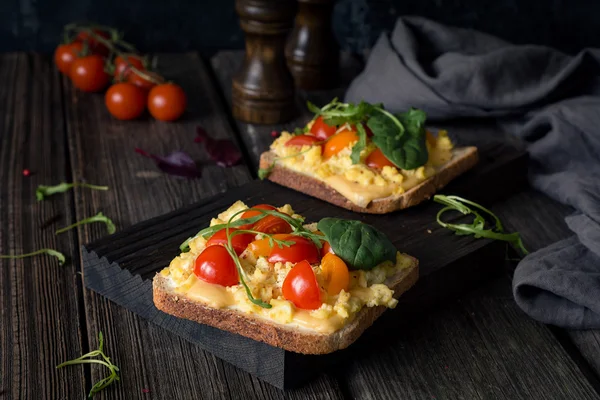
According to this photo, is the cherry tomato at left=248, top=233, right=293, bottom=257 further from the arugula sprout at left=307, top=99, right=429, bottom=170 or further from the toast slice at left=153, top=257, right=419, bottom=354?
the arugula sprout at left=307, top=99, right=429, bottom=170

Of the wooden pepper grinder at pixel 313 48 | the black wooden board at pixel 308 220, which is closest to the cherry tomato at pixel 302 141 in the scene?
the black wooden board at pixel 308 220

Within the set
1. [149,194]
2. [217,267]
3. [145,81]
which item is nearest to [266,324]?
[217,267]

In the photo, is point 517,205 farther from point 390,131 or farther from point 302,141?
point 302,141

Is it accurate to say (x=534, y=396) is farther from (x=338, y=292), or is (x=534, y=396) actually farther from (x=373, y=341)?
(x=338, y=292)

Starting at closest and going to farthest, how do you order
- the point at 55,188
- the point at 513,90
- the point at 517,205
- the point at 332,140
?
the point at 332,140 < the point at 55,188 < the point at 517,205 < the point at 513,90

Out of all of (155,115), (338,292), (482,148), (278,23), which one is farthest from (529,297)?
(155,115)
